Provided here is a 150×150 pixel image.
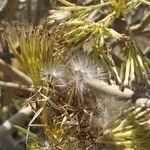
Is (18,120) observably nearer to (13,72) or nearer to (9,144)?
(13,72)

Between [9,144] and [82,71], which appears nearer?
[82,71]

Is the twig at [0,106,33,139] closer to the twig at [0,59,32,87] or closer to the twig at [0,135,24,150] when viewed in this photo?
the twig at [0,59,32,87]

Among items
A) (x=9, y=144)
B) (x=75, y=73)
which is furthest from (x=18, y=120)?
(x=75, y=73)

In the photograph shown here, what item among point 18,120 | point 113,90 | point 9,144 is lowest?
point 9,144

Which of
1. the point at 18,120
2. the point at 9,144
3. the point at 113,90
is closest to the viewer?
the point at 113,90

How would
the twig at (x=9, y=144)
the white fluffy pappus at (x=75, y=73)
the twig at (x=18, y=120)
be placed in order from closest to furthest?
1. the white fluffy pappus at (x=75, y=73)
2. the twig at (x=18, y=120)
3. the twig at (x=9, y=144)

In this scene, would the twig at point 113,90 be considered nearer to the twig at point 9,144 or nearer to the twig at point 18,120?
the twig at point 18,120

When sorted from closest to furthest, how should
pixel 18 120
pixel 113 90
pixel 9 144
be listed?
pixel 113 90, pixel 18 120, pixel 9 144

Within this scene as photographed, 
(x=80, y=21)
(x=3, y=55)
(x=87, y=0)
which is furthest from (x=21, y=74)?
(x=80, y=21)

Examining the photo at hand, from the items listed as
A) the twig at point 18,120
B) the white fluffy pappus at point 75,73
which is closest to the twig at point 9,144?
the twig at point 18,120

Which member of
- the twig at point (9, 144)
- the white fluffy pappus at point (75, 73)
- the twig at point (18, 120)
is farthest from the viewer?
the twig at point (9, 144)

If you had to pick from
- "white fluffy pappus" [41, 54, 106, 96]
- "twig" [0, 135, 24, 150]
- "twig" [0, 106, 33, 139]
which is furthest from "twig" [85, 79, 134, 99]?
"twig" [0, 135, 24, 150]
